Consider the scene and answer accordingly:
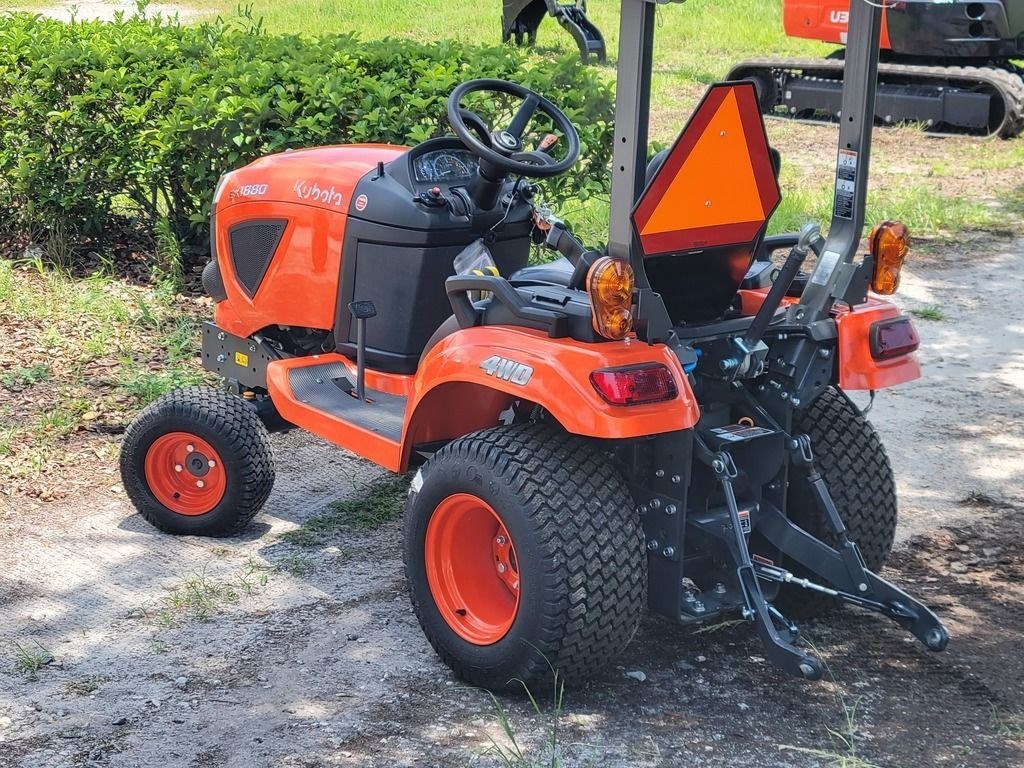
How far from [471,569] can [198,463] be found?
1.37 meters

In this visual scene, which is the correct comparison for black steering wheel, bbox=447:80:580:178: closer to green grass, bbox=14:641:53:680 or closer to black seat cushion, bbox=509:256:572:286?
black seat cushion, bbox=509:256:572:286

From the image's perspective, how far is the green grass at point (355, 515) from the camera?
4.88 m

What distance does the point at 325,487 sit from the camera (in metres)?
5.35

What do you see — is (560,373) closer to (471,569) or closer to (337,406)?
(471,569)

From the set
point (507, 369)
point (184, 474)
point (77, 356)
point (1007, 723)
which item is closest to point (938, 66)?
point (77, 356)

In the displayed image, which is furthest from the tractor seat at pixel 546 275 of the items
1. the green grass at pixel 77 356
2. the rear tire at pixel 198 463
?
the green grass at pixel 77 356

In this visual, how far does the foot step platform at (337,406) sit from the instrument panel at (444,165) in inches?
29.1

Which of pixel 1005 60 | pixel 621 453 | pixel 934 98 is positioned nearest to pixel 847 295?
pixel 621 453

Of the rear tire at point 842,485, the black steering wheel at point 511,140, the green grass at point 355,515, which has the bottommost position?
the green grass at point 355,515

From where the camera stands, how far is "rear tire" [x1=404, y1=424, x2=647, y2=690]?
3461 millimetres

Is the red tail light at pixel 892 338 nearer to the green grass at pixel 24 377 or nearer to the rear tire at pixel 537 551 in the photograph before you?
the rear tire at pixel 537 551

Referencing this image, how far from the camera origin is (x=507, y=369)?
3.56m

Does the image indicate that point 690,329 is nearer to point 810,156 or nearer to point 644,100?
point 644,100

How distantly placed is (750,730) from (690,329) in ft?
3.55
